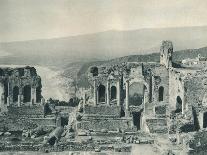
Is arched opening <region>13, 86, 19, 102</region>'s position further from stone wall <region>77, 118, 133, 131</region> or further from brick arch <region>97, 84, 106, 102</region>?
stone wall <region>77, 118, 133, 131</region>

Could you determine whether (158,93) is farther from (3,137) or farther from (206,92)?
(3,137)

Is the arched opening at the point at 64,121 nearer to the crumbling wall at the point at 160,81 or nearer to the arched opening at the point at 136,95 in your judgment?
the crumbling wall at the point at 160,81

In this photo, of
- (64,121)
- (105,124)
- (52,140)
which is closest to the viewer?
(52,140)

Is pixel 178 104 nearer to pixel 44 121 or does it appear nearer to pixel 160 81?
pixel 160 81

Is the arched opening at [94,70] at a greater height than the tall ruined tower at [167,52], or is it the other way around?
the tall ruined tower at [167,52]

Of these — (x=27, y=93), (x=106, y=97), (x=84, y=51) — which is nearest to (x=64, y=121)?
(x=106, y=97)

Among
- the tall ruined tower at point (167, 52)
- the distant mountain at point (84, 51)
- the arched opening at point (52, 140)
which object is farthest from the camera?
the distant mountain at point (84, 51)

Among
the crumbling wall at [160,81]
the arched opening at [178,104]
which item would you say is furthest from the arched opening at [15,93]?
the arched opening at [178,104]

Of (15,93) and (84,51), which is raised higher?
(84,51)

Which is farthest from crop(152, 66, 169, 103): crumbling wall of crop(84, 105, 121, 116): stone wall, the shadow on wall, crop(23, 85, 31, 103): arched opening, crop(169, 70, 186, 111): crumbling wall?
crop(23, 85, 31, 103): arched opening

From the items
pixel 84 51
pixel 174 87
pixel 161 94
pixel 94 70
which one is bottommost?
pixel 161 94

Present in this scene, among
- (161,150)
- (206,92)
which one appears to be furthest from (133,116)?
(161,150)
